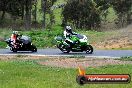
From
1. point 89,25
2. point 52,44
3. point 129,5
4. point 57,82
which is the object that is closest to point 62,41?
point 52,44

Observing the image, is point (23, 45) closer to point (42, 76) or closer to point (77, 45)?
point (77, 45)

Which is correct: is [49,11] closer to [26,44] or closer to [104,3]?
[104,3]

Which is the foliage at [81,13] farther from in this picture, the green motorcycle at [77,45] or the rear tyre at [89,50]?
the rear tyre at [89,50]

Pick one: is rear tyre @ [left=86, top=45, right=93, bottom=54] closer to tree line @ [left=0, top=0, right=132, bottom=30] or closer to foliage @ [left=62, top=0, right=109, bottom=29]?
tree line @ [left=0, top=0, right=132, bottom=30]

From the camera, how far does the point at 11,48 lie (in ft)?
96.4

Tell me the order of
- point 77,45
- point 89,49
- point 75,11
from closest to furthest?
point 89,49 → point 77,45 → point 75,11

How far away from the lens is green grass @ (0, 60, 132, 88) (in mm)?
13038

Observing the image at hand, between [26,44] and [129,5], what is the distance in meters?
55.2

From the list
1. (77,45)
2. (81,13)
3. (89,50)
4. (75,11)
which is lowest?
(89,50)

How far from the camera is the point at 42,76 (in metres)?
15.6

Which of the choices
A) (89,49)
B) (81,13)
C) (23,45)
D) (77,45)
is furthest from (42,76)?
(81,13)

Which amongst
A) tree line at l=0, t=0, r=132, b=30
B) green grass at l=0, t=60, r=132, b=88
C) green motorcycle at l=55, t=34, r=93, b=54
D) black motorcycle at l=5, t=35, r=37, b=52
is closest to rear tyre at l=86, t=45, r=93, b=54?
green motorcycle at l=55, t=34, r=93, b=54

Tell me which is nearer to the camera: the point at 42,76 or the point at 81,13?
the point at 42,76

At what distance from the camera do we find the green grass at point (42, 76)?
42.8ft
